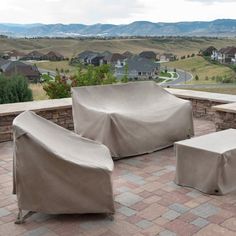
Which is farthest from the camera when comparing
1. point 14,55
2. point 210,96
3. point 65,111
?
point 14,55

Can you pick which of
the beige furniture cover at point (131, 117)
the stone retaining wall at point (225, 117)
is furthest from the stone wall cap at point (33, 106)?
the stone retaining wall at point (225, 117)

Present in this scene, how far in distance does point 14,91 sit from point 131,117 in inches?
269

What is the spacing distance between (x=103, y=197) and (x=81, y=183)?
0.21 metres

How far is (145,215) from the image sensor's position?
3021 mm

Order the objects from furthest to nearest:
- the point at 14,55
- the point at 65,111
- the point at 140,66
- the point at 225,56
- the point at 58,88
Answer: the point at 14,55
the point at 225,56
the point at 140,66
the point at 58,88
the point at 65,111

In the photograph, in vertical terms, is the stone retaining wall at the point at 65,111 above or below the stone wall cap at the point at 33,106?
below

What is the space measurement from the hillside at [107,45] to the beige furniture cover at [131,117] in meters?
67.3

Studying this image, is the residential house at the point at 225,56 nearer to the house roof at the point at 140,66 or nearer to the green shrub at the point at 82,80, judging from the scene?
the house roof at the point at 140,66

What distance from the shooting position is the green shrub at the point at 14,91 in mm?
10433

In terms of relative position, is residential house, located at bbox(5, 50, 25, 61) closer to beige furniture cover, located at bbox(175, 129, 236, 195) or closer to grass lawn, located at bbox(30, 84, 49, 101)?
grass lawn, located at bbox(30, 84, 49, 101)

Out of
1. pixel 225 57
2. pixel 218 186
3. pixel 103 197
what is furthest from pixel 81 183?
pixel 225 57

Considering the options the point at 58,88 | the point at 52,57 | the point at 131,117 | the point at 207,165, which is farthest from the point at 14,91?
the point at 52,57

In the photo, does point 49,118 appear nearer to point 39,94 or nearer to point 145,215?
point 145,215

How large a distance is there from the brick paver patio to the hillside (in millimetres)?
69034
